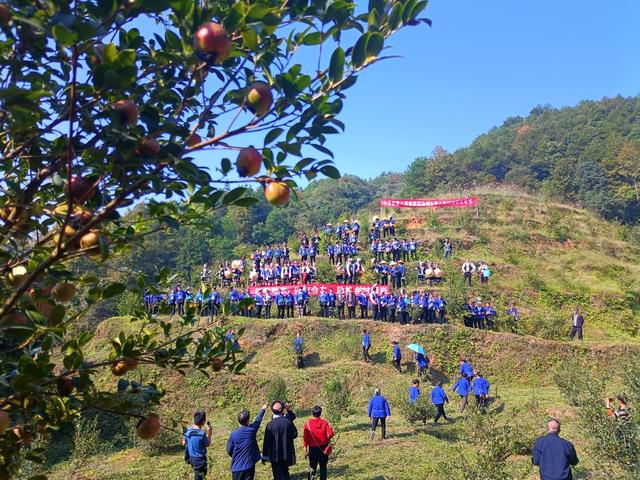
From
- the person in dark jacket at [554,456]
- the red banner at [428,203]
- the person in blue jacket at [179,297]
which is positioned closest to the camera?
the person in dark jacket at [554,456]

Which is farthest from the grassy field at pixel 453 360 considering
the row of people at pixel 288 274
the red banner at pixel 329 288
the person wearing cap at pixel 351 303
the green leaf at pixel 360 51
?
the green leaf at pixel 360 51

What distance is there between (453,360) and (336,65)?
56.2 ft

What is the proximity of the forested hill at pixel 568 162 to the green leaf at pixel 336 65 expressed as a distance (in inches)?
2025

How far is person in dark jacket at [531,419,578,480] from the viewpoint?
18.1 ft

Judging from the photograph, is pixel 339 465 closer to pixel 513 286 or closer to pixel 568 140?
pixel 513 286

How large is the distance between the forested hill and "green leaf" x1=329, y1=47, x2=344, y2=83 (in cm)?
5144

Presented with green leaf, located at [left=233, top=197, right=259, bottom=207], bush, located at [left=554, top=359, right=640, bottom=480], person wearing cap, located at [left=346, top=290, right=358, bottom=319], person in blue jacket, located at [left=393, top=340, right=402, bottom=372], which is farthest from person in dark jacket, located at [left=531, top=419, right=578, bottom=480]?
person wearing cap, located at [left=346, top=290, right=358, bottom=319]

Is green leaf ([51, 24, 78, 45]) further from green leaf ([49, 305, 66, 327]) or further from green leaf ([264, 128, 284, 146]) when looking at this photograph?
green leaf ([49, 305, 66, 327])

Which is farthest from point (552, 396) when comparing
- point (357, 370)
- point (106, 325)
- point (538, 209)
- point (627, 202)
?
point (627, 202)

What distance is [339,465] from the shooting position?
8.52 metres

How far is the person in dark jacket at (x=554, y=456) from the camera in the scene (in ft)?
18.1

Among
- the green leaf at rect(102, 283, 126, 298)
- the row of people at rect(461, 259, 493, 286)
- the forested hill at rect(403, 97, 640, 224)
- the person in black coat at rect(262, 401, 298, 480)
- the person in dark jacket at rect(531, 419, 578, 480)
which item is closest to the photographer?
the green leaf at rect(102, 283, 126, 298)

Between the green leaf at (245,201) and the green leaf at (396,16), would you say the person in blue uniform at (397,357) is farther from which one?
the green leaf at (396,16)

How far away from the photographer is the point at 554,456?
18.4 ft
